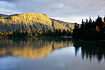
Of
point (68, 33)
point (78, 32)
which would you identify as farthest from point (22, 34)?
point (78, 32)

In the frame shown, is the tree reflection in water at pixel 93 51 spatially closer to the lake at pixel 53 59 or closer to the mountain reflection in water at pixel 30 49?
the lake at pixel 53 59

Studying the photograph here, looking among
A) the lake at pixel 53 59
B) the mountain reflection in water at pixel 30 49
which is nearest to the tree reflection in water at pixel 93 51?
the lake at pixel 53 59

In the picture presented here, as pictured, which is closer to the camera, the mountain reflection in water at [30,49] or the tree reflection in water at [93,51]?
the tree reflection in water at [93,51]

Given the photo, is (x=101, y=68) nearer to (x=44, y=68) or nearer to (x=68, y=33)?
(x=44, y=68)

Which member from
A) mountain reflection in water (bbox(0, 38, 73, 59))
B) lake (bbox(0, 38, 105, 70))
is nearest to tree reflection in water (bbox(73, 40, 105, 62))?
lake (bbox(0, 38, 105, 70))

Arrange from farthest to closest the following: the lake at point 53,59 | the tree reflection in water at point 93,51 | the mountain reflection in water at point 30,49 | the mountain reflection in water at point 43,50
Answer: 1. the mountain reflection in water at point 30,49
2. the mountain reflection in water at point 43,50
3. the tree reflection in water at point 93,51
4. the lake at point 53,59

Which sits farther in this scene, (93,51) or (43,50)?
(43,50)

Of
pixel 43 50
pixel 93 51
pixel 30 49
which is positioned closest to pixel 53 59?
pixel 43 50

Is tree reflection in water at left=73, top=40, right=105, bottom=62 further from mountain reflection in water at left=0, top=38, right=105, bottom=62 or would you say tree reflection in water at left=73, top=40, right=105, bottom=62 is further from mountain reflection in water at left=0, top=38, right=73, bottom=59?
mountain reflection in water at left=0, top=38, right=73, bottom=59

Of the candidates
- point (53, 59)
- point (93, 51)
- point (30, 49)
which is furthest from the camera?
point (30, 49)

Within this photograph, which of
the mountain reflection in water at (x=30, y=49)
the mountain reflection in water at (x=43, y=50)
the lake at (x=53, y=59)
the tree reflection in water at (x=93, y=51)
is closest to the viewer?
the lake at (x=53, y=59)

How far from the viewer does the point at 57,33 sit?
190625mm

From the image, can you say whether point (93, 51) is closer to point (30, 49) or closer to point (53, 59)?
point (53, 59)

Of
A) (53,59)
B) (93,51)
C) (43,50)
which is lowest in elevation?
(53,59)
